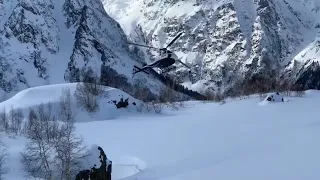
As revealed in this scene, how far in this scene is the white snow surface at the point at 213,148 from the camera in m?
32.5

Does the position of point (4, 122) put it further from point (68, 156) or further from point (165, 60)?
point (165, 60)

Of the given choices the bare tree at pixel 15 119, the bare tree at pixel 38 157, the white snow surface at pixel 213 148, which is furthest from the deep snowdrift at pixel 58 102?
the bare tree at pixel 38 157

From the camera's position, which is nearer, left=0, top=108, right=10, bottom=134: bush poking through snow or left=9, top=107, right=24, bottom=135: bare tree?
left=9, top=107, right=24, bottom=135: bare tree

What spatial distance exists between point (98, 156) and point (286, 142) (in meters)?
15.3

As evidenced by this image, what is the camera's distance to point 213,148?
43.3 m

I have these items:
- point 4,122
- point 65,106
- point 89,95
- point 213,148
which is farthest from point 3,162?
point 89,95

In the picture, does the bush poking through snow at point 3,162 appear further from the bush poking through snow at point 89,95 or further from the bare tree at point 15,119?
the bush poking through snow at point 89,95

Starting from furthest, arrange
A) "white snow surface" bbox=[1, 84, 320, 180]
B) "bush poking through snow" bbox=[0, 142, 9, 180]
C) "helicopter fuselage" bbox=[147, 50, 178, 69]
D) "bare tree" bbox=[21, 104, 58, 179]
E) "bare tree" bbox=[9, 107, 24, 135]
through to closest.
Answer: "bare tree" bbox=[9, 107, 24, 135]
"bare tree" bbox=[21, 104, 58, 179]
"bush poking through snow" bbox=[0, 142, 9, 180]
"helicopter fuselage" bbox=[147, 50, 178, 69]
"white snow surface" bbox=[1, 84, 320, 180]

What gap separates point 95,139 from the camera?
56125 millimetres

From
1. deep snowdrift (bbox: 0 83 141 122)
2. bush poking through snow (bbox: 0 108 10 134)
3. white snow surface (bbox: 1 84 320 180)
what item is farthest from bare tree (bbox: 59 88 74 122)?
white snow surface (bbox: 1 84 320 180)

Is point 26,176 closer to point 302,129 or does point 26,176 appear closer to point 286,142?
point 286,142

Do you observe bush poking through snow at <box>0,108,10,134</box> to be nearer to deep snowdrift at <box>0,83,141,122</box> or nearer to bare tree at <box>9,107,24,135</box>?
bare tree at <box>9,107,24,135</box>

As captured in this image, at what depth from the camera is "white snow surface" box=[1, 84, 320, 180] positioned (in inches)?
1280

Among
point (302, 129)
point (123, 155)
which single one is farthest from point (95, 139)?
point (302, 129)
